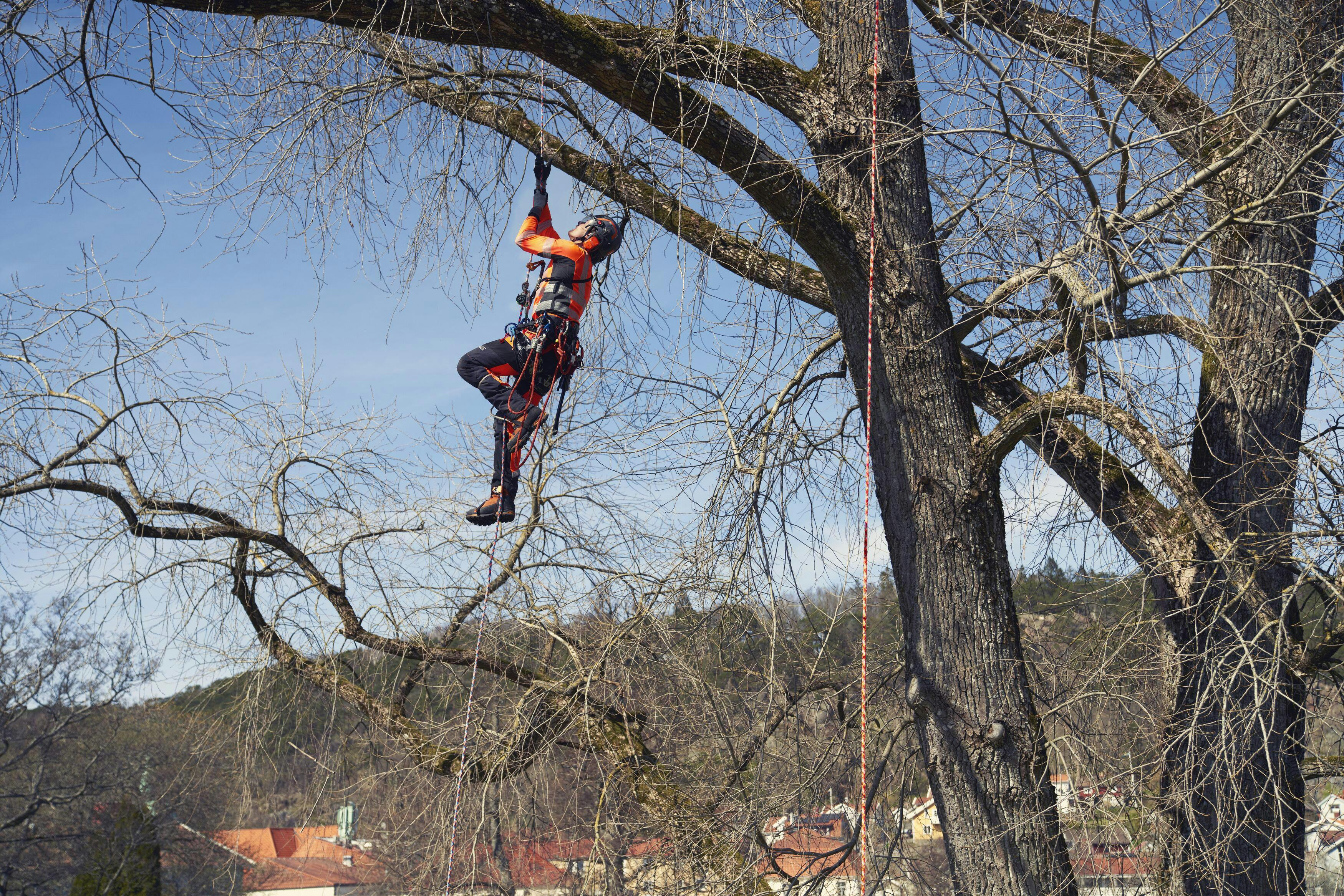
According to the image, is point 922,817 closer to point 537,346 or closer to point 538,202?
point 537,346

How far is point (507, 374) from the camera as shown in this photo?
5.25m

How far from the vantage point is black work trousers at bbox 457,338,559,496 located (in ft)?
17.0

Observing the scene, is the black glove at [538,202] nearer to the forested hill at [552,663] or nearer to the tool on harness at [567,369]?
the tool on harness at [567,369]

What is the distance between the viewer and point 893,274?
4.08 metres

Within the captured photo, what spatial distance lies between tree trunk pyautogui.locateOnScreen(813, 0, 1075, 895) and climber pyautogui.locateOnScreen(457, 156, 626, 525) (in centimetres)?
127

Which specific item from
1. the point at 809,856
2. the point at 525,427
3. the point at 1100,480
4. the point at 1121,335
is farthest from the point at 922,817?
the point at 1121,335

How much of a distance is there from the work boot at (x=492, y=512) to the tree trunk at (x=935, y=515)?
2217 millimetres

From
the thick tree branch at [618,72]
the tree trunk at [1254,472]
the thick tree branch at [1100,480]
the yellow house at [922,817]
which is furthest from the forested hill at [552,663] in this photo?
the thick tree branch at [618,72]

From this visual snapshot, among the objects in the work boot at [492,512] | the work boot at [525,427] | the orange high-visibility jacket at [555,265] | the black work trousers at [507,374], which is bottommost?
the work boot at [492,512]

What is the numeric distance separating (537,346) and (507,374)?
33 cm

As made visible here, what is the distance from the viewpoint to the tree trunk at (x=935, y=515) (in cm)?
379

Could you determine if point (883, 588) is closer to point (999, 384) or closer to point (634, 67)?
point (999, 384)

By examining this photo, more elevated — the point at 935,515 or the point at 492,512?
the point at 492,512

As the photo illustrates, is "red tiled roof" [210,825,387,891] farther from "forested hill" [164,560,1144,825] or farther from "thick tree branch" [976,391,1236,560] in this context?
"thick tree branch" [976,391,1236,560]
